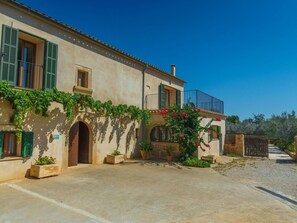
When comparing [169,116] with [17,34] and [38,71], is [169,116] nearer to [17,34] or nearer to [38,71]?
[38,71]

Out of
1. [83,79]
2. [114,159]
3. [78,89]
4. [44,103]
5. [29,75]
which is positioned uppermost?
[83,79]

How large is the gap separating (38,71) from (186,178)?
25.3ft

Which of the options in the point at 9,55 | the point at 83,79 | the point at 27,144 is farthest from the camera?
the point at 83,79

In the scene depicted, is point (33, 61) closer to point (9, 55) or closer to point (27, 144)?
point (9, 55)

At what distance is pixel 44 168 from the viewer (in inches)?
344

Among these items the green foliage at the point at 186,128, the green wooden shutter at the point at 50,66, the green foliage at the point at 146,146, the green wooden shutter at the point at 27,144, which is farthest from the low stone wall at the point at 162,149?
the green wooden shutter at the point at 27,144

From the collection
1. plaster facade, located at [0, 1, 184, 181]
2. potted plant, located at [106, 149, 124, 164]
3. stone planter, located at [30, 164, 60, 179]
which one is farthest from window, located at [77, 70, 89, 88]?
stone planter, located at [30, 164, 60, 179]

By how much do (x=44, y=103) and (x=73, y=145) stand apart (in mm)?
3314

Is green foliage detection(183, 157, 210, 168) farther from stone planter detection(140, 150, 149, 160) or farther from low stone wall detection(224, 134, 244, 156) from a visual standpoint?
low stone wall detection(224, 134, 244, 156)

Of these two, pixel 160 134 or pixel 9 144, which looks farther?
pixel 160 134

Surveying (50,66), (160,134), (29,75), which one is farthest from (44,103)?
(160,134)

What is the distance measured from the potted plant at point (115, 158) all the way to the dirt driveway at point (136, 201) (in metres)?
3.29

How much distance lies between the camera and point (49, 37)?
10094 millimetres

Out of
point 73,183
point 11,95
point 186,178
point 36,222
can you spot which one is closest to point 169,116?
point 186,178
